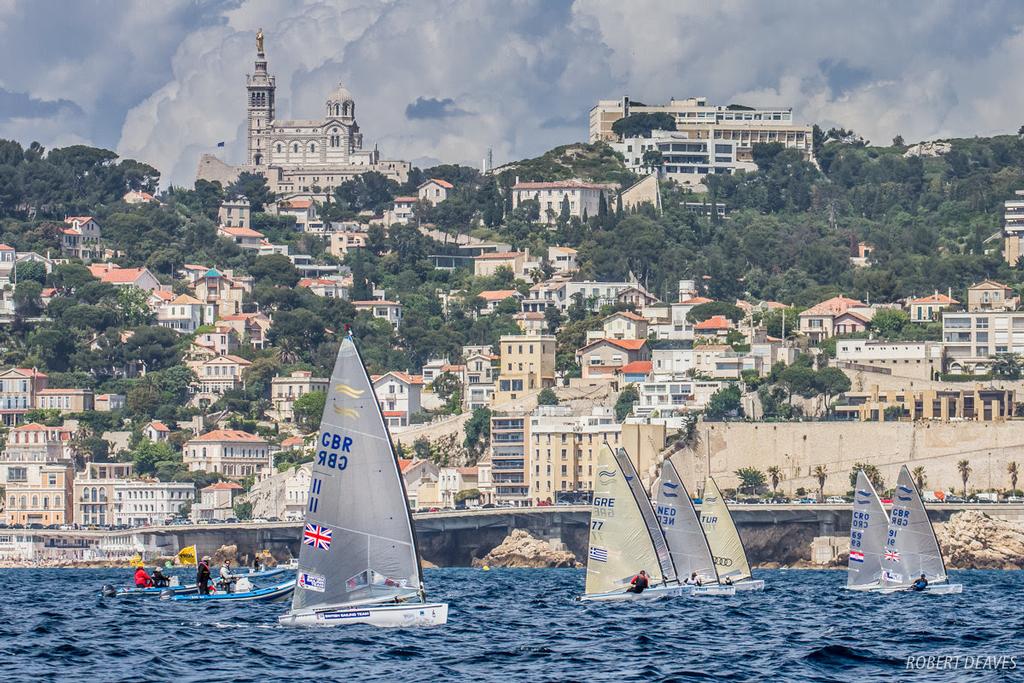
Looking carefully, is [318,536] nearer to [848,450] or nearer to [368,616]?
[368,616]

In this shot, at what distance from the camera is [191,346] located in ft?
550

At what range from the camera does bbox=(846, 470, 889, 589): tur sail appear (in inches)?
2594

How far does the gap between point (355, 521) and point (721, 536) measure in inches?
1151

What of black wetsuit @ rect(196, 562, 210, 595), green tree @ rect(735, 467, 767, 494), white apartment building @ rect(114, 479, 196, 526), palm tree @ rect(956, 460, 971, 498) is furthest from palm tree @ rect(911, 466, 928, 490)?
black wetsuit @ rect(196, 562, 210, 595)

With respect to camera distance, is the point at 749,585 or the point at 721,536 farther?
the point at 749,585

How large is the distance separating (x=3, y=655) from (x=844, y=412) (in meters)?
101

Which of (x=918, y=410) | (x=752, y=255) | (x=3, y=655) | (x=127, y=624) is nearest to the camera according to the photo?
(x=3, y=655)

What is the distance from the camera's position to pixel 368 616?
40.8 m

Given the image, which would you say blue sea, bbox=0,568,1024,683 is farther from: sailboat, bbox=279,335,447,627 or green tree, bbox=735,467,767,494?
green tree, bbox=735,467,767,494

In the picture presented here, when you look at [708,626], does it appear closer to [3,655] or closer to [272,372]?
[3,655]

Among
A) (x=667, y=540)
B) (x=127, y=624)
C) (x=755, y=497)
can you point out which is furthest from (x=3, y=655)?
(x=755, y=497)

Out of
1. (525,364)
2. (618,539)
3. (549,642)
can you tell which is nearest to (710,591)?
(618,539)

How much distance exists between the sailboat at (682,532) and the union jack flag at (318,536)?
21518mm

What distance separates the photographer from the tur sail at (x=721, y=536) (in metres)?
67.7
